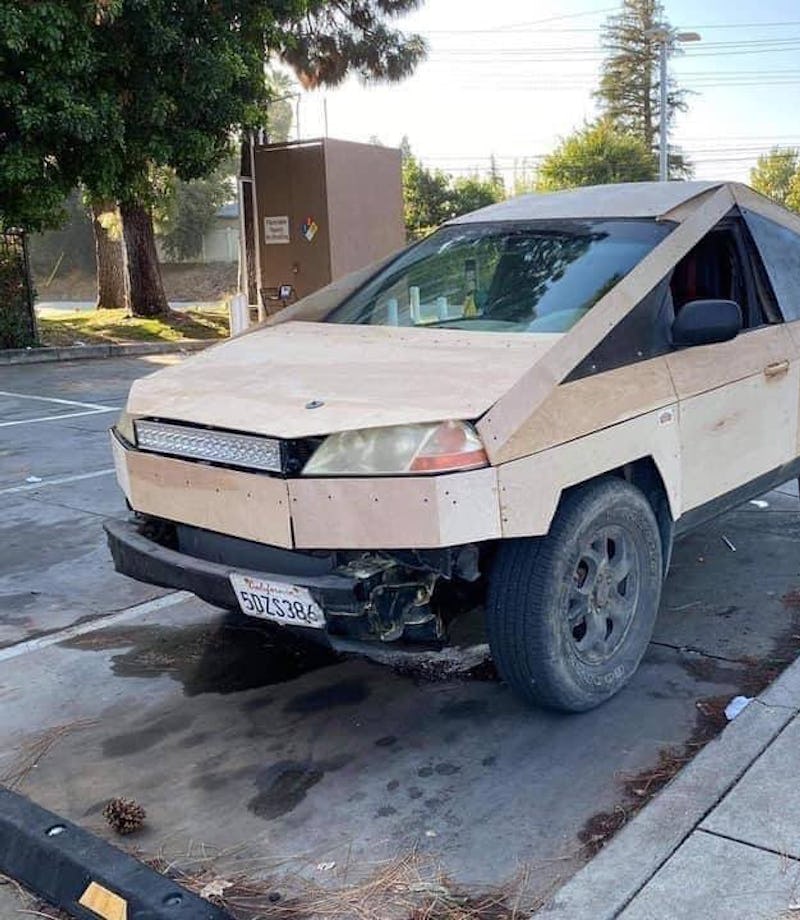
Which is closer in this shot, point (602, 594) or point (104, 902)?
point (104, 902)

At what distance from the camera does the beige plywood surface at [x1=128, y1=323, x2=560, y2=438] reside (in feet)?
10.5

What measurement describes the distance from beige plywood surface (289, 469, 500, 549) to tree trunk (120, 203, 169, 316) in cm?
1749

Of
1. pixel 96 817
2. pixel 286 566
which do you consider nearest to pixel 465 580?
A: pixel 286 566

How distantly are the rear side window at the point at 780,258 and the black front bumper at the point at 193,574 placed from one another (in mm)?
2737

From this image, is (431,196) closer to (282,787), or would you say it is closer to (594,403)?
(594,403)

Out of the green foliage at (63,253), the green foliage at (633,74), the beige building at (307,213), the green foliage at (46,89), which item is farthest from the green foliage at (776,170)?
the green foliage at (46,89)

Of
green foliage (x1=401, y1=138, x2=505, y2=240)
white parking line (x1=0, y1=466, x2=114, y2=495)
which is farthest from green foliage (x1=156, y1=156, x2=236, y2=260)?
white parking line (x1=0, y1=466, x2=114, y2=495)

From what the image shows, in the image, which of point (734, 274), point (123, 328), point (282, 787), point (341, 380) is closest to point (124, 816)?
point (282, 787)

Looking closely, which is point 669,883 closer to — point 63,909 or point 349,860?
point 349,860

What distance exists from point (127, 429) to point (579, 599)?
1783 millimetres

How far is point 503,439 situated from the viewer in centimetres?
309

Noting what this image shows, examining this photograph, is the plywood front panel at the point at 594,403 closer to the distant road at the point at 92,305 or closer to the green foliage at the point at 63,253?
the distant road at the point at 92,305

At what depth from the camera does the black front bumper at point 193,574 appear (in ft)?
10.1

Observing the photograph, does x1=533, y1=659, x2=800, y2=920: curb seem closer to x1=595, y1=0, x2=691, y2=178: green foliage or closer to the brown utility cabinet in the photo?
the brown utility cabinet
